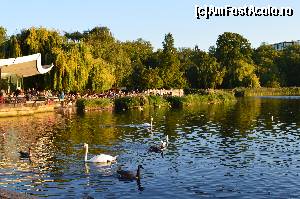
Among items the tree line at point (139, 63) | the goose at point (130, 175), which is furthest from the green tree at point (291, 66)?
the goose at point (130, 175)

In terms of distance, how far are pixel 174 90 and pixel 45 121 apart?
47.2 m

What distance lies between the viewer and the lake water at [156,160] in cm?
2097

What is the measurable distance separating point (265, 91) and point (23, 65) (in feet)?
290

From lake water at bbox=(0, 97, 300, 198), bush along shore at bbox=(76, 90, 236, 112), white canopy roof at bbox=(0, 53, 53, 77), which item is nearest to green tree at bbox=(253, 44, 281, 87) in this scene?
bush along shore at bbox=(76, 90, 236, 112)

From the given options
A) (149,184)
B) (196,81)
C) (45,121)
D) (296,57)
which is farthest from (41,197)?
(296,57)

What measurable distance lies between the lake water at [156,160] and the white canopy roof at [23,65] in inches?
299

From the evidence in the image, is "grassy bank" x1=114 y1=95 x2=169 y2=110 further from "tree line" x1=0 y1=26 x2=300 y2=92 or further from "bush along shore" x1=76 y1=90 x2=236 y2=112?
"tree line" x1=0 y1=26 x2=300 y2=92

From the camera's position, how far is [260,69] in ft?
474

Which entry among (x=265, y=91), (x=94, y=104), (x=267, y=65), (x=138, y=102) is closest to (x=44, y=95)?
(x=94, y=104)

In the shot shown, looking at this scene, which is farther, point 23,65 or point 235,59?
point 235,59

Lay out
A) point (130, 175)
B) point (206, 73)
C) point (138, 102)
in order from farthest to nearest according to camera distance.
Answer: point (206, 73)
point (138, 102)
point (130, 175)

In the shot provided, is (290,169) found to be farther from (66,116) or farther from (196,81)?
(196,81)

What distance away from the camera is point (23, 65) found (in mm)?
53719

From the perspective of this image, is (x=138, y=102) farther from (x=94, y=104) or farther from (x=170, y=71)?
(x=170, y=71)
